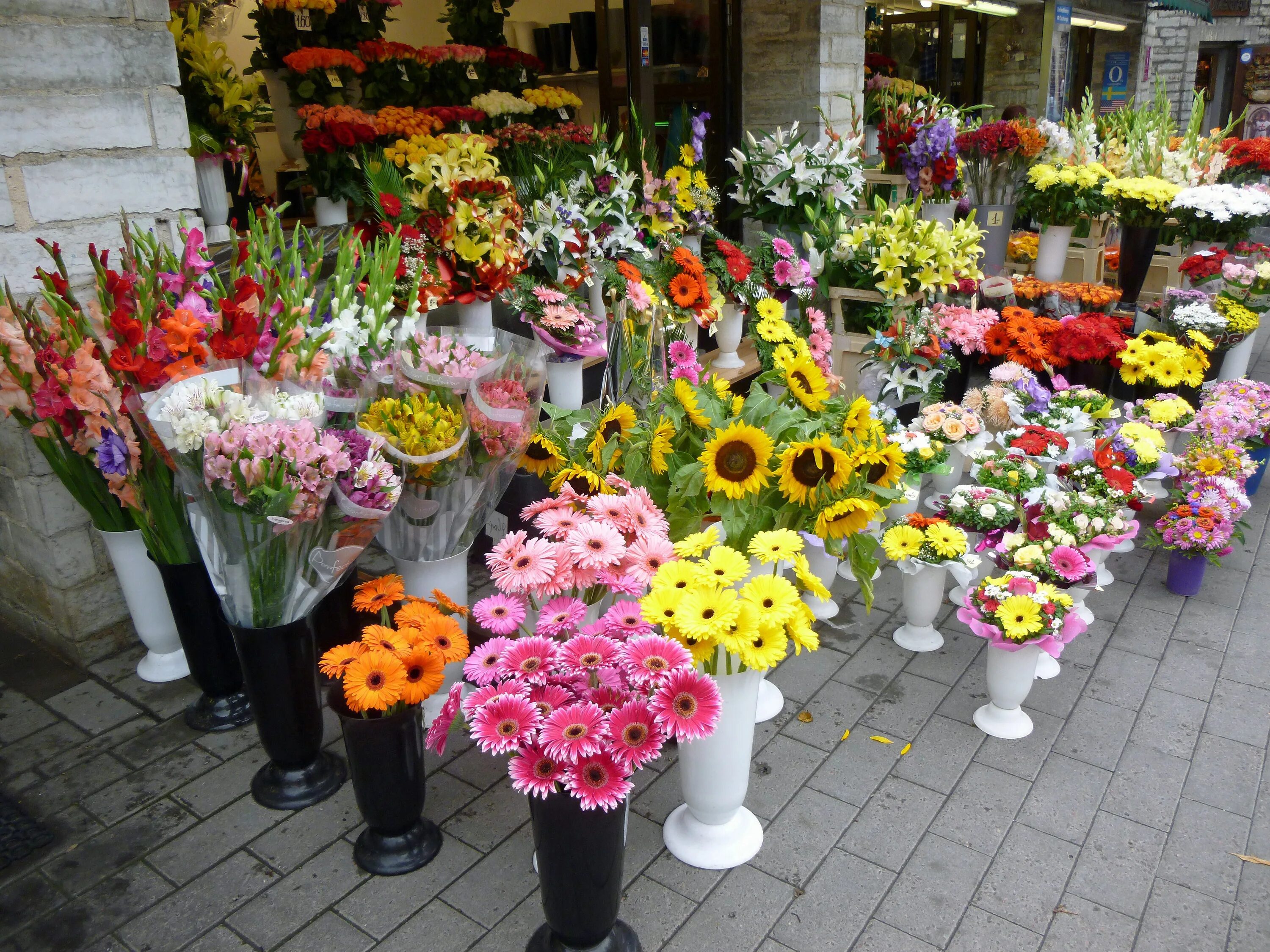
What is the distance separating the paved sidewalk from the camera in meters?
2.13

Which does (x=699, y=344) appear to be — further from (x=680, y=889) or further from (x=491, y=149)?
(x=680, y=889)

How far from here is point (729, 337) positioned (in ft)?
14.8

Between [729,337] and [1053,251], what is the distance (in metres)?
2.37

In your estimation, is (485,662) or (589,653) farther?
(485,662)

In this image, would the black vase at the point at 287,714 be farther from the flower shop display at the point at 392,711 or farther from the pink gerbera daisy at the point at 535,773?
the pink gerbera daisy at the point at 535,773

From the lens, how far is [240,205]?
13.0 feet

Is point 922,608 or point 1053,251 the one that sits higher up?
point 1053,251

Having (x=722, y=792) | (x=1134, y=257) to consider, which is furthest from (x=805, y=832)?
(x=1134, y=257)

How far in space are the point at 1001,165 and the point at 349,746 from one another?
507cm

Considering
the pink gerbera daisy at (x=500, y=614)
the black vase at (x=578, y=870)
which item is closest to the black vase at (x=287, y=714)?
the pink gerbera daisy at (x=500, y=614)

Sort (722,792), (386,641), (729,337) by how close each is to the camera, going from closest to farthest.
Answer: (386,641) < (722,792) < (729,337)

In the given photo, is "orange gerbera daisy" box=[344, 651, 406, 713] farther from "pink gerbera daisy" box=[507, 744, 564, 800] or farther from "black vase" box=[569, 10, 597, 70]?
"black vase" box=[569, 10, 597, 70]

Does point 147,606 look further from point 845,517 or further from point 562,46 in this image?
point 562,46

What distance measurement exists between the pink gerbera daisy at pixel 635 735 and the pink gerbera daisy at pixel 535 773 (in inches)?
4.7
